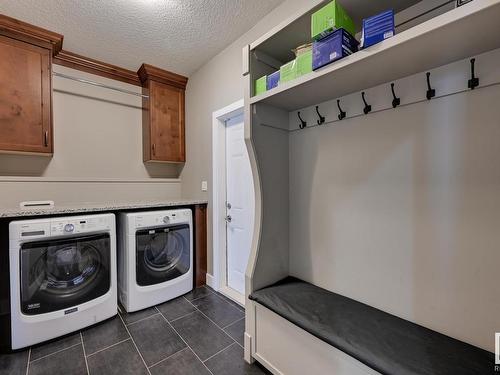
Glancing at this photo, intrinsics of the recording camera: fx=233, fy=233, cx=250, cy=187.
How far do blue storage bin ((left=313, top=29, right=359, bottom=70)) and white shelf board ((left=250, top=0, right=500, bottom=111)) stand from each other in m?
0.03

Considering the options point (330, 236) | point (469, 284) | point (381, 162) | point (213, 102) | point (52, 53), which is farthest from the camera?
point (213, 102)

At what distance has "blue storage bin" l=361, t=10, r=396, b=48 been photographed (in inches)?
36.2

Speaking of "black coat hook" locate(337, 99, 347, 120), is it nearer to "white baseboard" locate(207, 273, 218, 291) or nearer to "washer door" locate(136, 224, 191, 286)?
"washer door" locate(136, 224, 191, 286)

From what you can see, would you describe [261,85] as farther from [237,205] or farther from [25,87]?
[25,87]

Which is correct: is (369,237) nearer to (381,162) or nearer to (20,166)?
(381,162)

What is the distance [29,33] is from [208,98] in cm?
158

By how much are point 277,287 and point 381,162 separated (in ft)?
3.19

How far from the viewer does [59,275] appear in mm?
1792

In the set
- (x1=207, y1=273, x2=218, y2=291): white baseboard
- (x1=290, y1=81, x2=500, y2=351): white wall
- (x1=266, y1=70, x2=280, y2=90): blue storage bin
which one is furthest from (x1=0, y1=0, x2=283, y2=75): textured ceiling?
(x1=207, y1=273, x2=218, y2=291): white baseboard

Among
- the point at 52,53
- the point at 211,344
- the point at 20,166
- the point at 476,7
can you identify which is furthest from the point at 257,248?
the point at 52,53

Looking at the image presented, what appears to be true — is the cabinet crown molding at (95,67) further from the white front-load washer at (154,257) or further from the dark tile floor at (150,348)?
the dark tile floor at (150,348)

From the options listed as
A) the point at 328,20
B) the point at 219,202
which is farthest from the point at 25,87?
the point at 328,20

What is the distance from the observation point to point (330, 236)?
58.3 inches

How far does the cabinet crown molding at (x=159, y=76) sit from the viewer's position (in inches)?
106
